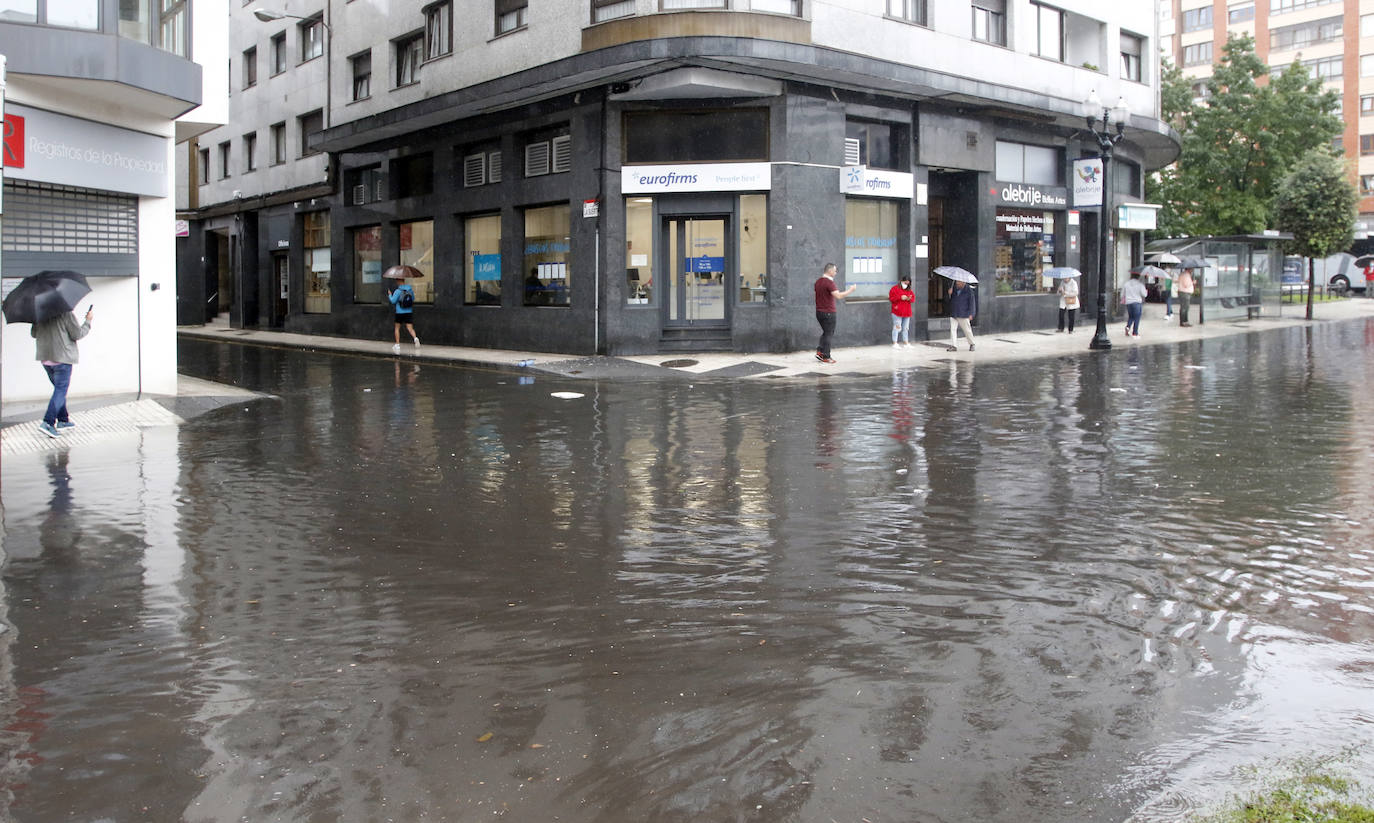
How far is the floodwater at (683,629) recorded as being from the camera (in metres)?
4.03

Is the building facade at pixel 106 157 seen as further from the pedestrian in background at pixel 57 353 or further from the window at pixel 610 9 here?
the window at pixel 610 9

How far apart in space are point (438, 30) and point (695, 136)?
8708 millimetres

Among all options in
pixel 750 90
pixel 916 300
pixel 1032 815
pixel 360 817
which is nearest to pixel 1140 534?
pixel 1032 815

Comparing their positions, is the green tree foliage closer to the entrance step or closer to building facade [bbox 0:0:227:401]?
the entrance step

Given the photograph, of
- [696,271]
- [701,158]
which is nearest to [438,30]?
[701,158]

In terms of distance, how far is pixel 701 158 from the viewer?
24.4m

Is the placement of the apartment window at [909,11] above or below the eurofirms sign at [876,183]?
above

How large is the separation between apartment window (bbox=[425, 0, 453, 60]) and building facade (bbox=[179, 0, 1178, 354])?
3.5 inches

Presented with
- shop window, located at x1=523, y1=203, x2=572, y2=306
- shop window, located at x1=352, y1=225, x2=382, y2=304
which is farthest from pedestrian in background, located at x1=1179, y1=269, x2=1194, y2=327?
shop window, located at x1=352, y1=225, x2=382, y2=304

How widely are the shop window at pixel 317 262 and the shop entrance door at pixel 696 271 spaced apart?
49.5 feet

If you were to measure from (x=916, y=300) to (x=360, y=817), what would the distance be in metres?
24.7

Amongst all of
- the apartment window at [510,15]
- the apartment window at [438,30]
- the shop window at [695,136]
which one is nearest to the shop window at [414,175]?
the apartment window at [438,30]

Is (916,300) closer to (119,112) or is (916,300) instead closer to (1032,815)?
(119,112)

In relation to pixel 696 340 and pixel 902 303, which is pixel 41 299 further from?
pixel 902 303
